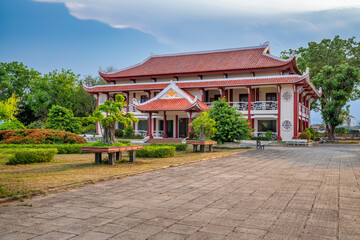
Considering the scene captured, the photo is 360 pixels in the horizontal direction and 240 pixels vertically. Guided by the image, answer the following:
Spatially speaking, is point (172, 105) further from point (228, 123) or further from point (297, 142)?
point (297, 142)

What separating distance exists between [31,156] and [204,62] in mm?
25038

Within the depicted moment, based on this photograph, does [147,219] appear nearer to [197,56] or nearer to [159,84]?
[159,84]

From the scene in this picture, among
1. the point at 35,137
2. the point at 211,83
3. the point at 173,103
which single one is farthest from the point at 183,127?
the point at 35,137

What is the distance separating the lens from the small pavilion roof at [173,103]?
25359 mm

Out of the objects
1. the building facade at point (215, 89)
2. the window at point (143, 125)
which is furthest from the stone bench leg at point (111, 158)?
the window at point (143, 125)

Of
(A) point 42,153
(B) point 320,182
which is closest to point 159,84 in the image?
(A) point 42,153

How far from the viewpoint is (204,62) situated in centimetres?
3312

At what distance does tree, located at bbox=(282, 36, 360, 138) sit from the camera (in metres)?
33.1

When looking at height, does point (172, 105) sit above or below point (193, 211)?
above

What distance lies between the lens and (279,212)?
4617mm

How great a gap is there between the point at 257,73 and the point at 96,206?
27.1 metres

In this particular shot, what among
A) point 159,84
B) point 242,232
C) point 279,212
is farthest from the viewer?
point 159,84

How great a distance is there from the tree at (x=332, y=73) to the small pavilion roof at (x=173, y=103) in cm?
1528

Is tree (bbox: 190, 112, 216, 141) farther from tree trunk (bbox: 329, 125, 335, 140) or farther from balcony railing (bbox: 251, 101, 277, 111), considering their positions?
tree trunk (bbox: 329, 125, 335, 140)
